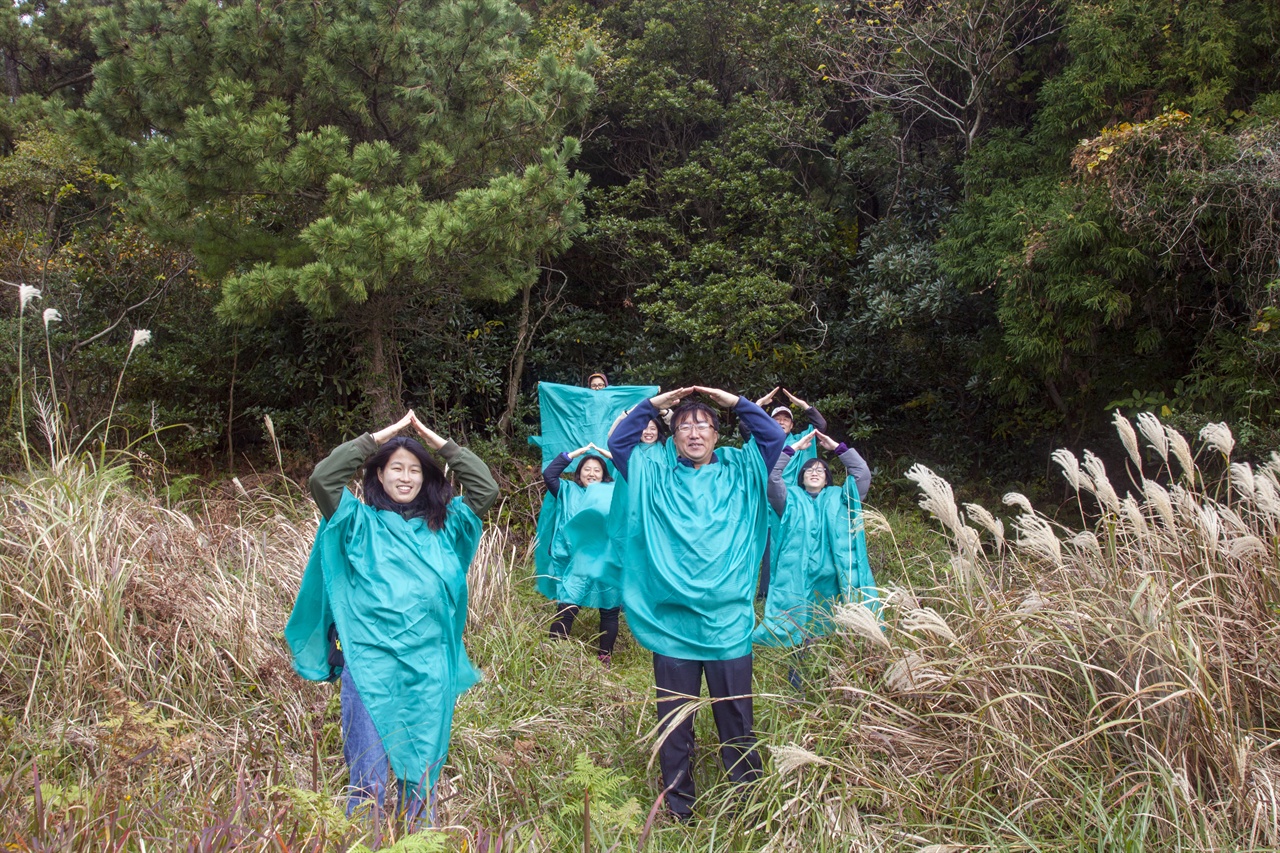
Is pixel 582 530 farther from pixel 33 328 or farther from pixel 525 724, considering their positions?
pixel 33 328

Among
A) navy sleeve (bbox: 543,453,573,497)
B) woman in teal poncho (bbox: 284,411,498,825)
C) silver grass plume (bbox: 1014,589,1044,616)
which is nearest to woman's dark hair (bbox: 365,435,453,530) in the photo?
woman in teal poncho (bbox: 284,411,498,825)

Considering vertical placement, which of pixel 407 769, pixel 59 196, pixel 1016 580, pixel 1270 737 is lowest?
pixel 59 196

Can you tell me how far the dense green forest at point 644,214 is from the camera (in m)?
7.49

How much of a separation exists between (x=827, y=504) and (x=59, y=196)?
380 inches

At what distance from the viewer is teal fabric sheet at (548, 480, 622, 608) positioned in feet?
20.2

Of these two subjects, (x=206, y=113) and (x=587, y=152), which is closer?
(x=206, y=113)

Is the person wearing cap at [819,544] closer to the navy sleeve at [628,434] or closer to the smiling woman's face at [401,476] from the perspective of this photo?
the navy sleeve at [628,434]

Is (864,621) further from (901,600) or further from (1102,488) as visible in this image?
(1102,488)

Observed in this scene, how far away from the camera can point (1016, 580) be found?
4488 mm

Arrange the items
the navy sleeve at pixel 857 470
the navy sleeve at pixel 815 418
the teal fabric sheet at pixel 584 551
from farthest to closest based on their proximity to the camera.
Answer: the teal fabric sheet at pixel 584 551 → the navy sleeve at pixel 857 470 → the navy sleeve at pixel 815 418

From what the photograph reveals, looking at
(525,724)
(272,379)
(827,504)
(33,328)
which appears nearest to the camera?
(525,724)

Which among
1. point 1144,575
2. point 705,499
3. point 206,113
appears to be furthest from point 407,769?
point 206,113

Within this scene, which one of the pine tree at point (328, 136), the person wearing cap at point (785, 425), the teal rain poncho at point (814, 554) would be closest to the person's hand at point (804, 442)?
A: the person wearing cap at point (785, 425)

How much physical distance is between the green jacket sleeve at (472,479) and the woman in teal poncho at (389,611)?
0.07 m
